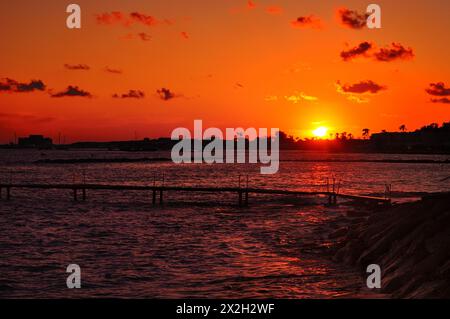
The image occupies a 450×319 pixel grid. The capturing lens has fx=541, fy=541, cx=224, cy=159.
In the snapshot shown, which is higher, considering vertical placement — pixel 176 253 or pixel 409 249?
pixel 409 249

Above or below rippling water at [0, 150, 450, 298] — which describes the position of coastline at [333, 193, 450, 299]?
above

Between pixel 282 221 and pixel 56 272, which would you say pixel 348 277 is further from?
pixel 282 221

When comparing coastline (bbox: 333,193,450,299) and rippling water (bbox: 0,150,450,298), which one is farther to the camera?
rippling water (bbox: 0,150,450,298)

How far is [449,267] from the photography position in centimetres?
1311

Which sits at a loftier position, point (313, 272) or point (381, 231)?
point (381, 231)

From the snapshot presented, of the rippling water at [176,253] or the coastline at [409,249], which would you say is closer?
the coastline at [409,249]

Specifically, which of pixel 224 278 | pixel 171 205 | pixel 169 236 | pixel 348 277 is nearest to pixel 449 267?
pixel 348 277

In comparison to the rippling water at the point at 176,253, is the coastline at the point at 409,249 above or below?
above

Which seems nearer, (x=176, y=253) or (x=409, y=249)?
(x=409, y=249)

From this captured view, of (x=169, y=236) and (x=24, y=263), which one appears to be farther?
(x=169, y=236)
